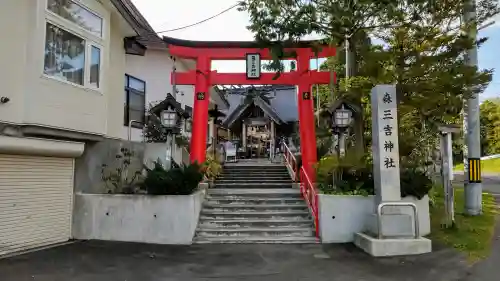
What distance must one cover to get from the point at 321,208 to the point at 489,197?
10906mm

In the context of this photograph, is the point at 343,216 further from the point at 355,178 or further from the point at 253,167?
the point at 253,167

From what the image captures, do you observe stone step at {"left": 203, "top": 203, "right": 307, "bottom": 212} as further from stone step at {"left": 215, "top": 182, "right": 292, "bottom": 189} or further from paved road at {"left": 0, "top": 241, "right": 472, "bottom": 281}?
stone step at {"left": 215, "top": 182, "right": 292, "bottom": 189}

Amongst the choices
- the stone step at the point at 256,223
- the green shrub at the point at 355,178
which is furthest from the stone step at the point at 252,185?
the stone step at the point at 256,223

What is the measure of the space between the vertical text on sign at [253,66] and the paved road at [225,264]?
614cm

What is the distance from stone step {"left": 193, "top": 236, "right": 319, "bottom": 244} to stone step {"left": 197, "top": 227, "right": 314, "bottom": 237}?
0.61 feet

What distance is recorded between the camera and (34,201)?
9031mm

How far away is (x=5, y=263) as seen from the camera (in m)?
7.45

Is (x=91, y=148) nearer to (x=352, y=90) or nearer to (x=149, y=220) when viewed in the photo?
(x=149, y=220)

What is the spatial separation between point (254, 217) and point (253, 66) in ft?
16.8

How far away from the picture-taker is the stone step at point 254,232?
33.2ft

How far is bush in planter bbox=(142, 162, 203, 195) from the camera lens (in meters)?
9.88

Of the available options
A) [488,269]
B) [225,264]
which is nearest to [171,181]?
[225,264]

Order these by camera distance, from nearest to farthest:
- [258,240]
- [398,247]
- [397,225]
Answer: [398,247] → [397,225] → [258,240]

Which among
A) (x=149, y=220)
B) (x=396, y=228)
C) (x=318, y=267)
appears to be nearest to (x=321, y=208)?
(x=396, y=228)
